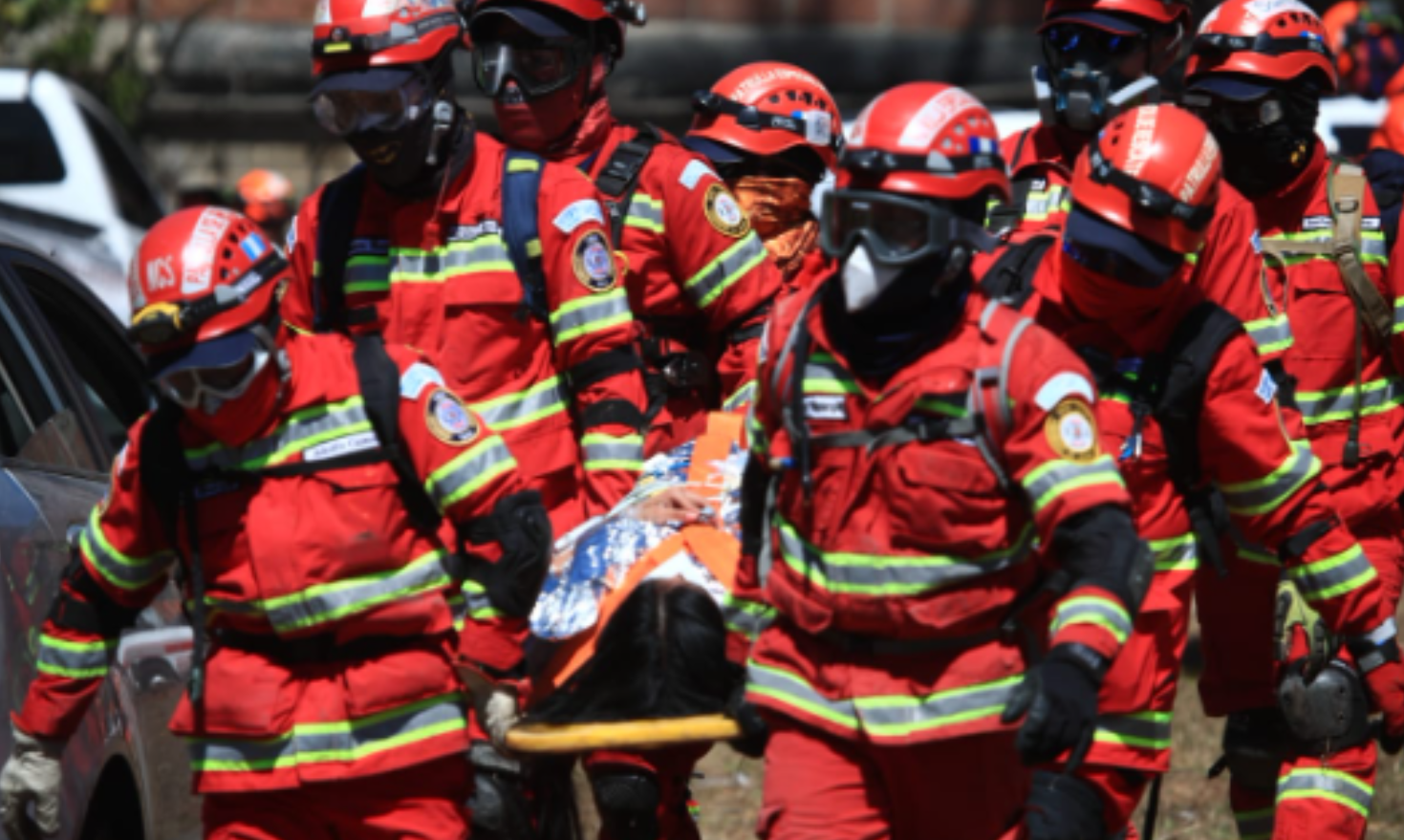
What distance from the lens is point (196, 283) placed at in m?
4.84

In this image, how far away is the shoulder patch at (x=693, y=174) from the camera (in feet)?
21.6

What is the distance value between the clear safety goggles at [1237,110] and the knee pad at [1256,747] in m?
1.56

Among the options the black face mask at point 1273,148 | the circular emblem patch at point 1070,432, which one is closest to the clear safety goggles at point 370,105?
the circular emblem patch at point 1070,432

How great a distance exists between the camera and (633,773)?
238 inches

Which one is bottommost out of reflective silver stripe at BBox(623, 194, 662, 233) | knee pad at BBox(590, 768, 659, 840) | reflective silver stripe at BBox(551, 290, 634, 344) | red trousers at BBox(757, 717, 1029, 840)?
knee pad at BBox(590, 768, 659, 840)

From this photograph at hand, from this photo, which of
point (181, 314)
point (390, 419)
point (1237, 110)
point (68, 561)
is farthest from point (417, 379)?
point (1237, 110)

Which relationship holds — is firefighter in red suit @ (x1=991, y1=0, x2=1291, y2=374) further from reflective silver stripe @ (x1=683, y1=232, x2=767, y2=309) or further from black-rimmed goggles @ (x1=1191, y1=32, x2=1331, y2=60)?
reflective silver stripe @ (x1=683, y1=232, x2=767, y2=309)

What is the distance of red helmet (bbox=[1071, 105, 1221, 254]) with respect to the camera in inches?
208

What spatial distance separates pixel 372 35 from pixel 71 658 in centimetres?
157

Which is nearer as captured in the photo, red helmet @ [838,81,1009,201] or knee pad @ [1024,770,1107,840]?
red helmet @ [838,81,1009,201]

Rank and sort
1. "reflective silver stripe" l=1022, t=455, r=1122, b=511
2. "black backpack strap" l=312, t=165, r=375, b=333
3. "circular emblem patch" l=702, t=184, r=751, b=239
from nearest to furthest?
"reflective silver stripe" l=1022, t=455, r=1122, b=511 → "black backpack strap" l=312, t=165, r=375, b=333 → "circular emblem patch" l=702, t=184, r=751, b=239

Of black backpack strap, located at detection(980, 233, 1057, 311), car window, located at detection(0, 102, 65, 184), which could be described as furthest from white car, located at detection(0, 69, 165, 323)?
black backpack strap, located at detection(980, 233, 1057, 311)

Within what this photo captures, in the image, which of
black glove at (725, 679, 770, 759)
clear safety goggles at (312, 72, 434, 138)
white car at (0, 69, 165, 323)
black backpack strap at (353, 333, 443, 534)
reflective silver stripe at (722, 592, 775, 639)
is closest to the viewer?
black backpack strap at (353, 333, 443, 534)

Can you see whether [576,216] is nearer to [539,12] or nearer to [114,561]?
[539,12]
